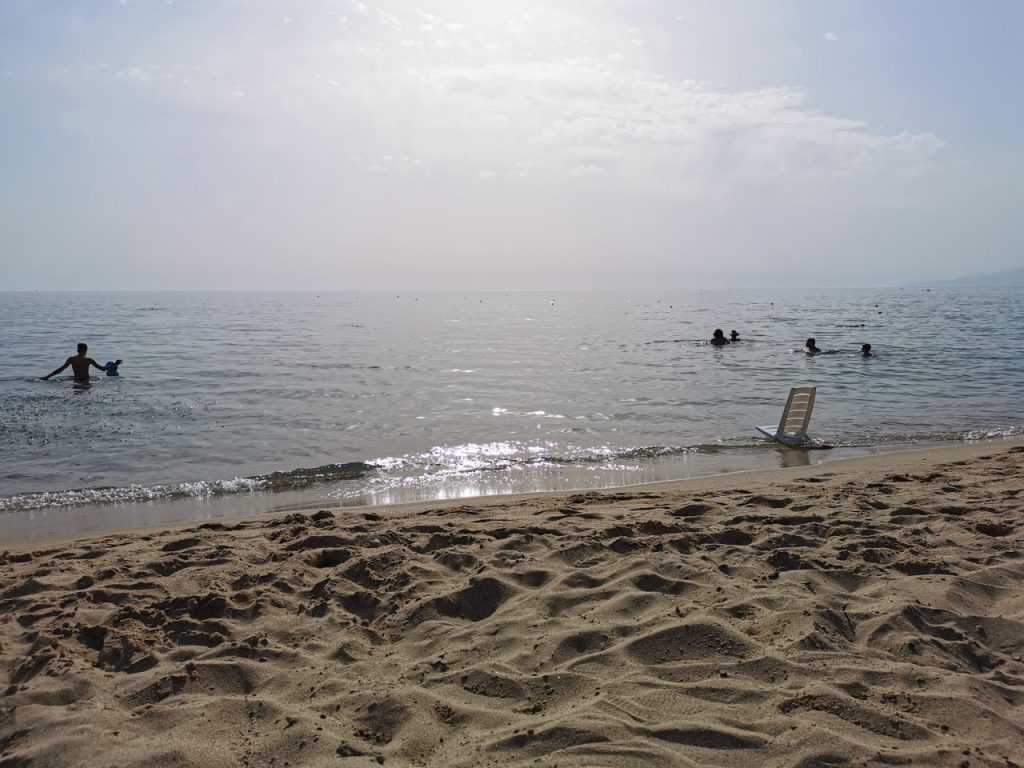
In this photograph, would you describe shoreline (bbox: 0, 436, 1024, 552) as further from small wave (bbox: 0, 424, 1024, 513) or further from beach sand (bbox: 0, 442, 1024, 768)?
beach sand (bbox: 0, 442, 1024, 768)

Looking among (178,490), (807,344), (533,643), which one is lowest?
(178,490)

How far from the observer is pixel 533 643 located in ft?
11.8

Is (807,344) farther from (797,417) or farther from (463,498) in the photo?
(463,498)

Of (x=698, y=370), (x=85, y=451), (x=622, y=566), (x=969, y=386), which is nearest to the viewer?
(x=622, y=566)

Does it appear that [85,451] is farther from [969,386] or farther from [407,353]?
[969,386]

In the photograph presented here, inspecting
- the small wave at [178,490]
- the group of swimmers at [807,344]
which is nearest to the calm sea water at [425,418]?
the small wave at [178,490]

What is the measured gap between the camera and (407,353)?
25.9 metres

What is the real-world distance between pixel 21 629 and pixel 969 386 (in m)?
19.3

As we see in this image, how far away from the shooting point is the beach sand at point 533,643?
110 inches

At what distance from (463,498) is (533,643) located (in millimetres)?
4291

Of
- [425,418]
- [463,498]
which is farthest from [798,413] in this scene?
[425,418]

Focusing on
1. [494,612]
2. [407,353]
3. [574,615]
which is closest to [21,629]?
[494,612]

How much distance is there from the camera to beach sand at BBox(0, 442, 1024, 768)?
2.79 meters

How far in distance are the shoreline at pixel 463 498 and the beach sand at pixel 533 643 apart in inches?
41.5
